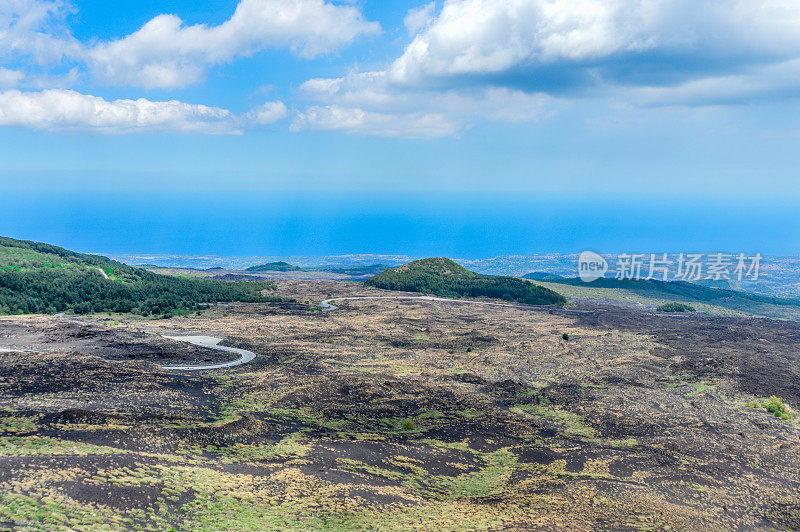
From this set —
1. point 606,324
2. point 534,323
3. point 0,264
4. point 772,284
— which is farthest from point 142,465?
point 772,284

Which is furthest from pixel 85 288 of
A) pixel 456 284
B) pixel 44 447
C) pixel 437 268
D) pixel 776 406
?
pixel 776 406

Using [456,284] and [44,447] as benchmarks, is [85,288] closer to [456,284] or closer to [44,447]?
[44,447]

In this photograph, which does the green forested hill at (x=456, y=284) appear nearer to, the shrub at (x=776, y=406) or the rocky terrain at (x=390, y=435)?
the rocky terrain at (x=390, y=435)

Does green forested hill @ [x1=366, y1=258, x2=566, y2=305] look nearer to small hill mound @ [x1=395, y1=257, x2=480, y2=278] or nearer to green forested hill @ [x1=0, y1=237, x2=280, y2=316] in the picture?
small hill mound @ [x1=395, y1=257, x2=480, y2=278]

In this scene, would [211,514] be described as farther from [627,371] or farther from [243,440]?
[627,371]

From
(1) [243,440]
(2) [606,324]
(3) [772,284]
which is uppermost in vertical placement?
(3) [772,284]
